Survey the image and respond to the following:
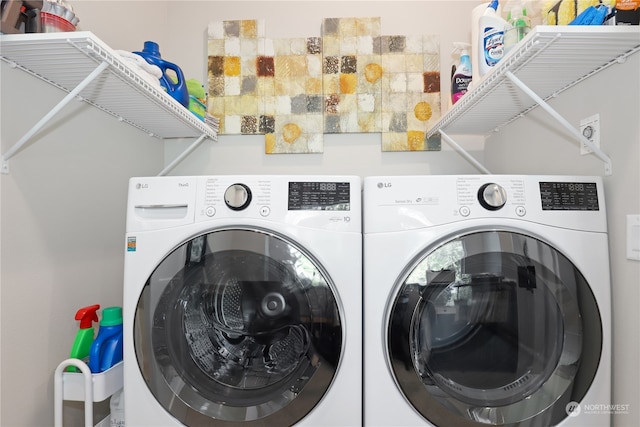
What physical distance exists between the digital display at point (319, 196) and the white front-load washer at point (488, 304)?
0.39 ft

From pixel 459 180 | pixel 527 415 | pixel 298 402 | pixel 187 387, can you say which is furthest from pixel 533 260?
pixel 187 387

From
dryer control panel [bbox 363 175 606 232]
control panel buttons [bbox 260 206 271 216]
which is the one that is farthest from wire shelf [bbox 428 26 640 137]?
control panel buttons [bbox 260 206 271 216]

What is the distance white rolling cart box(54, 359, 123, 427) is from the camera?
1.01 m

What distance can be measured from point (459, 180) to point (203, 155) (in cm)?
141

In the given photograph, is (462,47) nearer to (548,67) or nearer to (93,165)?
(548,67)

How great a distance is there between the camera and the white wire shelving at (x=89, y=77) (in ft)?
2.94

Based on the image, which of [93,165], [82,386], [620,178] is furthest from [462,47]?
[82,386]

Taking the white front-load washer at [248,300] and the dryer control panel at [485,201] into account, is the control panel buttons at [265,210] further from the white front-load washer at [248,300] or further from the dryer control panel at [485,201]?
the dryer control panel at [485,201]

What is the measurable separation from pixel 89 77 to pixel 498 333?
1378 mm

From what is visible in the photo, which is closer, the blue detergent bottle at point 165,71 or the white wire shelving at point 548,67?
the white wire shelving at point 548,67

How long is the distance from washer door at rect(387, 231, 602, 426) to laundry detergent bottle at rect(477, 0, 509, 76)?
2.09 feet

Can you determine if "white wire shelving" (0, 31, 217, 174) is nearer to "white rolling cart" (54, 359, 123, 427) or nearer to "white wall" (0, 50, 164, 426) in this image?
"white wall" (0, 50, 164, 426)

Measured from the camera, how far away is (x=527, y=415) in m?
0.95

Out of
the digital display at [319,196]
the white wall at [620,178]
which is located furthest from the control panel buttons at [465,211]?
the white wall at [620,178]
